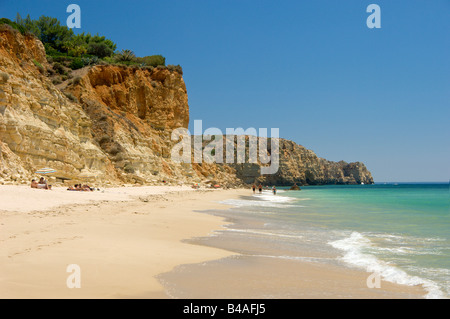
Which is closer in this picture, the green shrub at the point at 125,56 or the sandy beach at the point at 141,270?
the sandy beach at the point at 141,270

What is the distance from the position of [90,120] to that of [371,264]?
2174 cm

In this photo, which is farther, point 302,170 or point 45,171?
point 302,170

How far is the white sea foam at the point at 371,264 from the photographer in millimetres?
3821

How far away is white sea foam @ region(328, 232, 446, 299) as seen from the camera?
3821 mm

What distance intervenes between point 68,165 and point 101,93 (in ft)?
45.0

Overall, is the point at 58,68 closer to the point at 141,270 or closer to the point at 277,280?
the point at 141,270

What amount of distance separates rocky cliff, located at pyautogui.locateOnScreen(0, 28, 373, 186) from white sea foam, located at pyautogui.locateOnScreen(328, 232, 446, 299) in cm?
1266

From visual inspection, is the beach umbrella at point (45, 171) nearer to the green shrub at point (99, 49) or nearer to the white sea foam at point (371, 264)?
the white sea foam at point (371, 264)

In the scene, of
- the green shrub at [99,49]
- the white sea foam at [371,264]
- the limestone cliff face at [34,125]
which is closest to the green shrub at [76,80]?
the limestone cliff face at [34,125]

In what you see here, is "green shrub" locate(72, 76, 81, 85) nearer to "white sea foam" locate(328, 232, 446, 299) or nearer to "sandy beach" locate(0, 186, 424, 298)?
"sandy beach" locate(0, 186, 424, 298)

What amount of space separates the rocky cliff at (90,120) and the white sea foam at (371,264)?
12659mm

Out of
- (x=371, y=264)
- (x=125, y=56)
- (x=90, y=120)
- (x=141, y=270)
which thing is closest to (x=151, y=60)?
(x=125, y=56)

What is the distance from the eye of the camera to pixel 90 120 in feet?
74.0

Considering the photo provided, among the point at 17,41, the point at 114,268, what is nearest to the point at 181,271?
the point at 114,268
